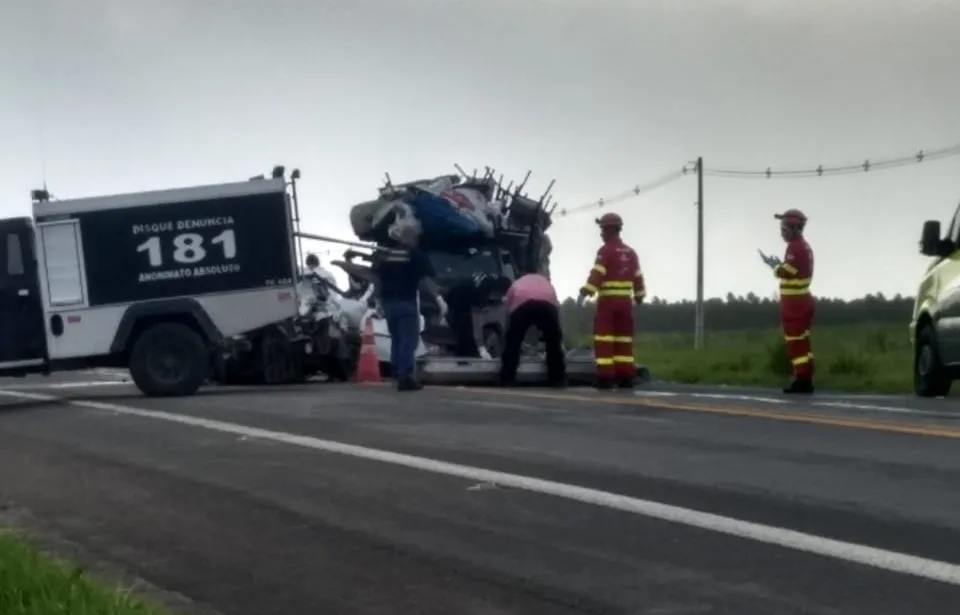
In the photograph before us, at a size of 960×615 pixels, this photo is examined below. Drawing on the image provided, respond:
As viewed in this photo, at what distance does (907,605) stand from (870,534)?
1.34 m

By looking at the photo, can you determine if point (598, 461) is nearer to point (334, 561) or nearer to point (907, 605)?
point (334, 561)

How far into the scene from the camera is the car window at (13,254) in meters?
19.2

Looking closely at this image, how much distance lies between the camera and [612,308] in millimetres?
19844

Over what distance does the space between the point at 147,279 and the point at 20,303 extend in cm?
142

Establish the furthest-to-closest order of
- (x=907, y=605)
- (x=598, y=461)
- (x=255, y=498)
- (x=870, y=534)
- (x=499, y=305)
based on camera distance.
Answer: (x=499, y=305)
(x=598, y=461)
(x=255, y=498)
(x=870, y=534)
(x=907, y=605)

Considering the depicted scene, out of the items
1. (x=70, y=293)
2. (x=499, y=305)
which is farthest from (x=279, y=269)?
(x=499, y=305)

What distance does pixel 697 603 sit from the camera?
6.80 meters

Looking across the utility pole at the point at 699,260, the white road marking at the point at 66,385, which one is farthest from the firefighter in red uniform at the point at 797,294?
the utility pole at the point at 699,260

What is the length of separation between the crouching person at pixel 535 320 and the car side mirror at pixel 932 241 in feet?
15.2

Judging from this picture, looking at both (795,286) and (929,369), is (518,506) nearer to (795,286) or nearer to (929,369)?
(929,369)

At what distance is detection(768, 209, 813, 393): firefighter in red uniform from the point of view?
18.9 m

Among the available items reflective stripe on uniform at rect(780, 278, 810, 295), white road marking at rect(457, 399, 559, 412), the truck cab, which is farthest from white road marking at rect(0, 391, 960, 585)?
reflective stripe on uniform at rect(780, 278, 810, 295)

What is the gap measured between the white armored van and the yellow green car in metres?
6.89

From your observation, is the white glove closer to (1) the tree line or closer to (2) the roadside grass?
(2) the roadside grass
